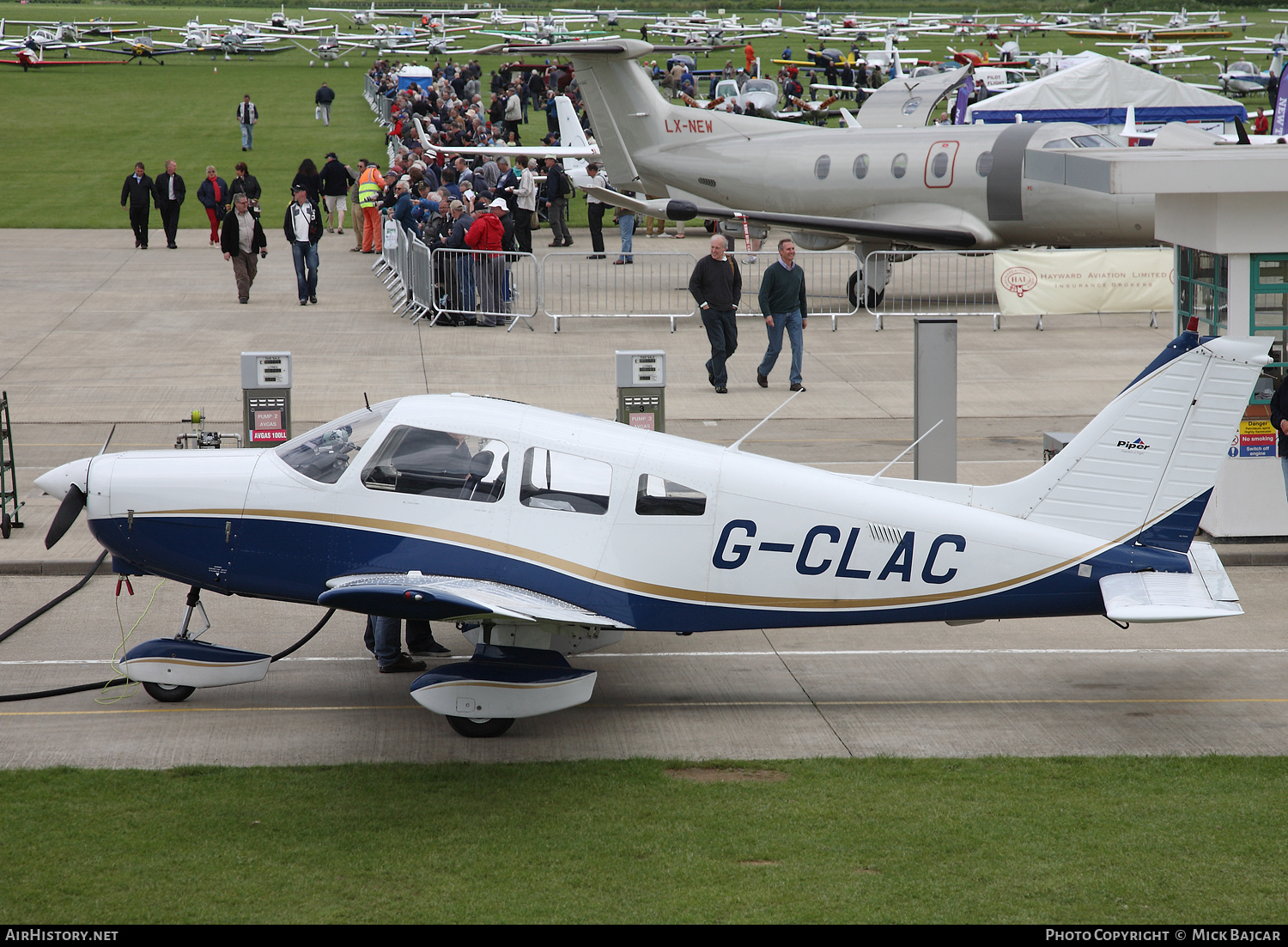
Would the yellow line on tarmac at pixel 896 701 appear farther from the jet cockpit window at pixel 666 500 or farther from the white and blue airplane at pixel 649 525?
the jet cockpit window at pixel 666 500

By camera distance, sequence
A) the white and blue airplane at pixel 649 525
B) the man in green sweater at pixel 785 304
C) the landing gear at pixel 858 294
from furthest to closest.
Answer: the landing gear at pixel 858 294, the man in green sweater at pixel 785 304, the white and blue airplane at pixel 649 525

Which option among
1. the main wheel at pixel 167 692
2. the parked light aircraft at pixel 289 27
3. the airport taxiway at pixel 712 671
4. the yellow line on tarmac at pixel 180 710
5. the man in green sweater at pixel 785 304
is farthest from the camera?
the parked light aircraft at pixel 289 27

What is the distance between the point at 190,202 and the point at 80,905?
39.0 metres

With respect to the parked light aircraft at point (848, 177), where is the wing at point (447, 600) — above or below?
below

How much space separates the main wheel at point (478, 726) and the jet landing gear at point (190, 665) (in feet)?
4.94

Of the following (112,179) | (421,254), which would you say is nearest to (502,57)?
Result: (112,179)

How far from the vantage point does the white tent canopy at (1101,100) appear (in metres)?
43.6

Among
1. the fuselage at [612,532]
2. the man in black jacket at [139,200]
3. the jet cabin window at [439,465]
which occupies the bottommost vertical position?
the fuselage at [612,532]

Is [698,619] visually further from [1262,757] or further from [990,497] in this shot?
[1262,757]

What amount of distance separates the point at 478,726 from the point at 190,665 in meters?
2.11

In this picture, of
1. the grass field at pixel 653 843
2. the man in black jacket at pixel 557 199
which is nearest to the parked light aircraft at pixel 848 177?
the man in black jacket at pixel 557 199

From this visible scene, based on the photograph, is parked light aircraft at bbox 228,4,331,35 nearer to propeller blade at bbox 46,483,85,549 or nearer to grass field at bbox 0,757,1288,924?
propeller blade at bbox 46,483,85,549

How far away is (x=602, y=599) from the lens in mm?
8773

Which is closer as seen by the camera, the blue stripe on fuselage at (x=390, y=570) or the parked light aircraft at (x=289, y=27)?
the blue stripe on fuselage at (x=390, y=570)
